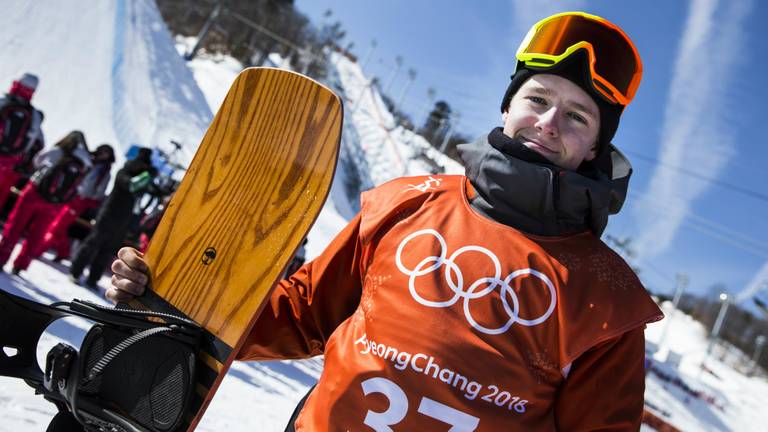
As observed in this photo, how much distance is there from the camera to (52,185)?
20.4 ft

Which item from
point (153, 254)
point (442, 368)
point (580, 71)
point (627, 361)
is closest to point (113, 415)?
point (153, 254)

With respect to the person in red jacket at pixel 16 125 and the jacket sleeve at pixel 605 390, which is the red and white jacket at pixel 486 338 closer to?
the jacket sleeve at pixel 605 390

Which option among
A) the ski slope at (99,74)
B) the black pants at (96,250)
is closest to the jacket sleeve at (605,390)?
the black pants at (96,250)

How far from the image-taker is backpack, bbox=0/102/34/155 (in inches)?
239

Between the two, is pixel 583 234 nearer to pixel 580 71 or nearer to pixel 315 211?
pixel 580 71

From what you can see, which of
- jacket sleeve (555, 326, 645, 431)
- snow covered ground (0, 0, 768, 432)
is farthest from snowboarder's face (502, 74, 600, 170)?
snow covered ground (0, 0, 768, 432)

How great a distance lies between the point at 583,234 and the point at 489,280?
34cm

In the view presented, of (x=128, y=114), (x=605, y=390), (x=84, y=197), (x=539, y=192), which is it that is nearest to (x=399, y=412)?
(x=605, y=390)

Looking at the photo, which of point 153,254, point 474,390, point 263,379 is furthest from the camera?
point 263,379

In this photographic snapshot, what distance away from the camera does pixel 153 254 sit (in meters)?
1.84

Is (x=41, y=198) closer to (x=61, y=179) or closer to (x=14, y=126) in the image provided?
(x=61, y=179)

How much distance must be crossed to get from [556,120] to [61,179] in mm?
6217

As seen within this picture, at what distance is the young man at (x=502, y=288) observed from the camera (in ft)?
4.35

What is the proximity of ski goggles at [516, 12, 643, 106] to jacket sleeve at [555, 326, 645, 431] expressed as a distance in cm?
74
